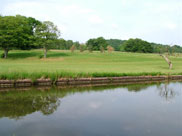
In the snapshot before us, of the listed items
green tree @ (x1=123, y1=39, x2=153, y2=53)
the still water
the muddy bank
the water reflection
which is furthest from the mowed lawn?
green tree @ (x1=123, y1=39, x2=153, y2=53)

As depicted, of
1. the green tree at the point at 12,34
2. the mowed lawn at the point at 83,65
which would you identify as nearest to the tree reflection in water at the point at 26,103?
the mowed lawn at the point at 83,65

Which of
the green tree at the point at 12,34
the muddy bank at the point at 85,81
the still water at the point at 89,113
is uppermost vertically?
the green tree at the point at 12,34

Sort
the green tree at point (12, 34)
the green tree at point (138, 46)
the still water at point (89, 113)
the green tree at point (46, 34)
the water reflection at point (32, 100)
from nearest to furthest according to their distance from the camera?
1. the still water at point (89, 113)
2. the water reflection at point (32, 100)
3. the green tree at point (12, 34)
4. the green tree at point (46, 34)
5. the green tree at point (138, 46)

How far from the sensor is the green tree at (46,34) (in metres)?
49.9

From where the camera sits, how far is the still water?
26.6 feet

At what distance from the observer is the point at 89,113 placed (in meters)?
10.3

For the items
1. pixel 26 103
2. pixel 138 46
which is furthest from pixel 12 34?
pixel 138 46

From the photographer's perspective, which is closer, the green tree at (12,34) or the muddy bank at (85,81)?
the muddy bank at (85,81)

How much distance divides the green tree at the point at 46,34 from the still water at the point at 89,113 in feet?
118

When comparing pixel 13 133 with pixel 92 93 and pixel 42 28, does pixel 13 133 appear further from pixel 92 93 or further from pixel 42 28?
pixel 42 28

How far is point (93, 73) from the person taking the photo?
20.6m

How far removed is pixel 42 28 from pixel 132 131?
47141 mm

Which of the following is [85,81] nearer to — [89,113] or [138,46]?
[89,113]

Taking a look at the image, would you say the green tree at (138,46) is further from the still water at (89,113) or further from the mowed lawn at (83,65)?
the still water at (89,113)
